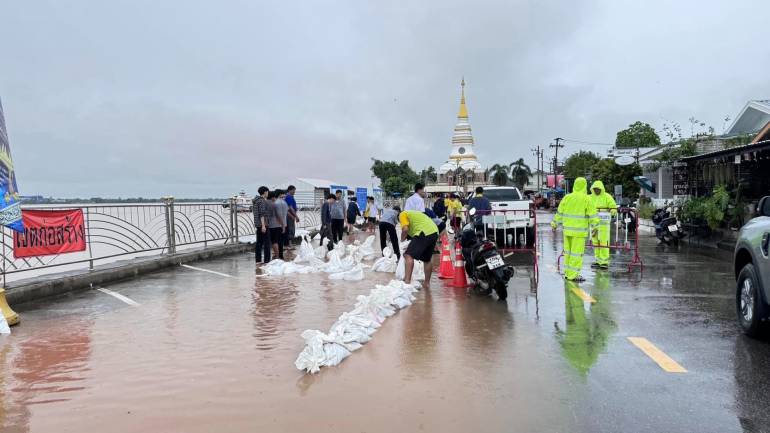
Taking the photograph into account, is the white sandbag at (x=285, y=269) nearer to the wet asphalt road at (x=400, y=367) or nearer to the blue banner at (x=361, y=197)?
the wet asphalt road at (x=400, y=367)

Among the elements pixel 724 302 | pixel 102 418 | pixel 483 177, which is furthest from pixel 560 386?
pixel 483 177

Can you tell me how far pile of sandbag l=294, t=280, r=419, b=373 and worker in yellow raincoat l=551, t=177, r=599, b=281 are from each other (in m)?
3.15

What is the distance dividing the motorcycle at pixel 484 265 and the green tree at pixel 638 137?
4638 cm

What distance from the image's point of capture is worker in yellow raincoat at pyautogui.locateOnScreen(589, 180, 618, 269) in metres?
10.9

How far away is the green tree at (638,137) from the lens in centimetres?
5081

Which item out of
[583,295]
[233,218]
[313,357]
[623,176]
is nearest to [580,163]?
[623,176]

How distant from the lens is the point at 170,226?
12.9 m

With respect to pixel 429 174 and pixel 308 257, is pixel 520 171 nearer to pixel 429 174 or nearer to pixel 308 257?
pixel 429 174

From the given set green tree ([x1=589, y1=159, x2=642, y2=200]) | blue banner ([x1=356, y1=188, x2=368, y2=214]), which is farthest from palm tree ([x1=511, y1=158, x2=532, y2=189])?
blue banner ([x1=356, y1=188, x2=368, y2=214])

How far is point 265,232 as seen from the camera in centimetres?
1229

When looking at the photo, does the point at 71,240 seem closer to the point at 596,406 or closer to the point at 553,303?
the point at 553,303

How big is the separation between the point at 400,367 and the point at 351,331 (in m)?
0.91

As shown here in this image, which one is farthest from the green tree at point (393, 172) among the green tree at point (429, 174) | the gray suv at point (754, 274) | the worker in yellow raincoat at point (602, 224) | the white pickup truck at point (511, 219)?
the gray suv at point (754, 274)

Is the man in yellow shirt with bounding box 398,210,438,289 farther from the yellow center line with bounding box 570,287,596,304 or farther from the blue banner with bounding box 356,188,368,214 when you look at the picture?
the blue banner with bounding box 356,188,368,214
